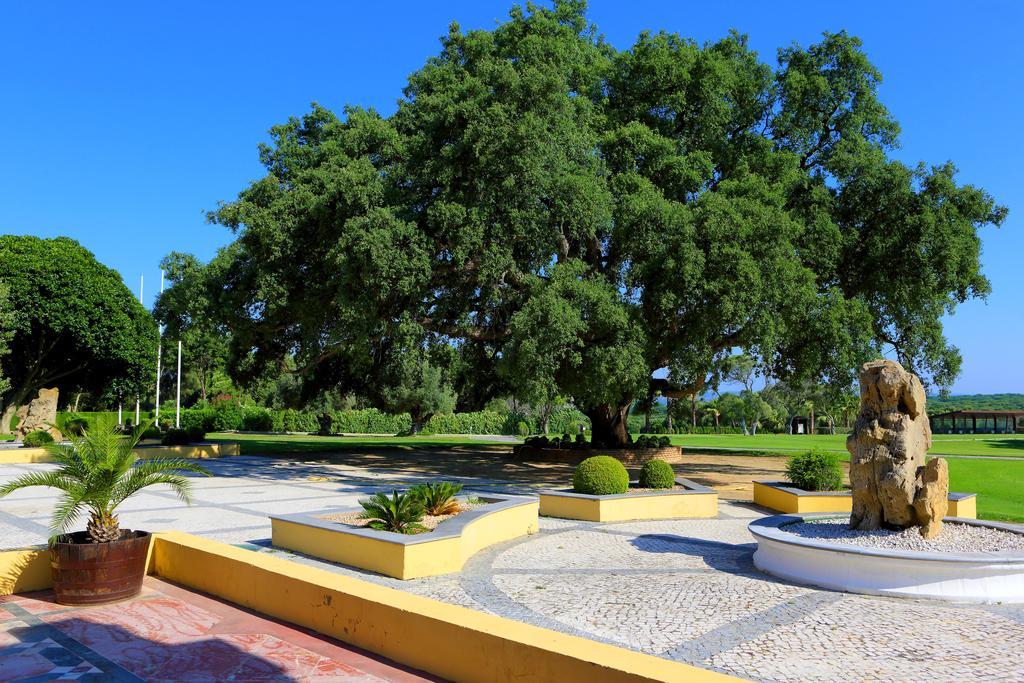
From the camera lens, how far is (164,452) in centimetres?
2862

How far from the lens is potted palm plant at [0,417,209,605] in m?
7.35

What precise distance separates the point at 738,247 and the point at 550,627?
13134mm

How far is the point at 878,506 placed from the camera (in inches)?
364

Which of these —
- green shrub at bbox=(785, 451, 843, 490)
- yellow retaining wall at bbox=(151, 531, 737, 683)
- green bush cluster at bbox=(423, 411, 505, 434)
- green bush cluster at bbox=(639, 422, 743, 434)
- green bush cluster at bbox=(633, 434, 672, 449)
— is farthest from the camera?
green bush cluster at bbox=(639, 422, 743, 434)

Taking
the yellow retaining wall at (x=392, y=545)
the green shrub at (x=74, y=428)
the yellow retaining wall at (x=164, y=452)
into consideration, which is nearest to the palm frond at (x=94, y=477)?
the green shrub at (x=74, y=428)

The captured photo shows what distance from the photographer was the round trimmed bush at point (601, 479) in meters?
13.9

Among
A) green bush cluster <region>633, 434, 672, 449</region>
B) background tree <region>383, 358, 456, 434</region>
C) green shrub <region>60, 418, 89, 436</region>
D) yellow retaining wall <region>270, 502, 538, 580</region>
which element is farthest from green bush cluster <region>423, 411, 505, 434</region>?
yellow retaining wall <region>270, 502, 538, 580</region>

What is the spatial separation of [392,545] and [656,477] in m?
7.73

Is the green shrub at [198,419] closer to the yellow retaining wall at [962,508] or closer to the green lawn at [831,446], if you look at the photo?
the green lawn at [831,446]

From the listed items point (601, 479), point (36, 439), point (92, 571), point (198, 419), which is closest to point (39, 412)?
point (198, 419)

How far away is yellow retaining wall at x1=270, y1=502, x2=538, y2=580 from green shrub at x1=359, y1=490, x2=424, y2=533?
0.41 meters

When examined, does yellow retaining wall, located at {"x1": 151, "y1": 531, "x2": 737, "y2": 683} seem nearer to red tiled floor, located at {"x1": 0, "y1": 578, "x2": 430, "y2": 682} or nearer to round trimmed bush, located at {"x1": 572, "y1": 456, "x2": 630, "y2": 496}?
red tiled floor, located at {"x1": 0, "y1": 578, "x2": 430, "y2": 682}

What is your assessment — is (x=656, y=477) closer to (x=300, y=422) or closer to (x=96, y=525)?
(x=96, y=525)

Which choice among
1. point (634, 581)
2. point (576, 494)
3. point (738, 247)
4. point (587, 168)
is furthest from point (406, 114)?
point (634, 581)
